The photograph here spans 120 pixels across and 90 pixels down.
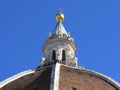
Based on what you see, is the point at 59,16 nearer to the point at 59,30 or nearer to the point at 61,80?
the point at 59,30

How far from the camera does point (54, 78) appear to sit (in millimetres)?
36469

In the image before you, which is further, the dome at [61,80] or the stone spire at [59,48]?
the stone spire at [59,48]

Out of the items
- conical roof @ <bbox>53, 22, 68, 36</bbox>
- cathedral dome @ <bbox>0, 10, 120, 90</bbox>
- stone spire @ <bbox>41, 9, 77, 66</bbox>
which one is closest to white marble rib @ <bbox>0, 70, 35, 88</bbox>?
cathedral dome @ <bbox>0, 10, 120, 90</bbox>

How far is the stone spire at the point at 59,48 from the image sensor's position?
43.4 metres

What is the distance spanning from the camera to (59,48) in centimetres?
4453

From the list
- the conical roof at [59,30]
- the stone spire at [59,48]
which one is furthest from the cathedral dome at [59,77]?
the conical roof at [59,30]

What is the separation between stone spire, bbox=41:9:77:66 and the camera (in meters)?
43.4

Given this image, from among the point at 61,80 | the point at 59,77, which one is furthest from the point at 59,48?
the point at 61,80

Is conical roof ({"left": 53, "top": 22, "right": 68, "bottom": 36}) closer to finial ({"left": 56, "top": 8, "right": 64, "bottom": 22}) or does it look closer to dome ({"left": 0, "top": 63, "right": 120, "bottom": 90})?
finial ({"left": 56, "top": 8, "right": 64, "bottom": 22})

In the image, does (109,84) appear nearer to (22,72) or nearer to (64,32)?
(22,72)

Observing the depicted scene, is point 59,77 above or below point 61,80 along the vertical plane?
above

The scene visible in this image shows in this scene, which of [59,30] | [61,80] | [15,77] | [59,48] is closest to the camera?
[61,80]

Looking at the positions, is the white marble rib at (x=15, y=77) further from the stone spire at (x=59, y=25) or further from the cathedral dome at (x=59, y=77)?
the stone spire at (x=59, y=25)

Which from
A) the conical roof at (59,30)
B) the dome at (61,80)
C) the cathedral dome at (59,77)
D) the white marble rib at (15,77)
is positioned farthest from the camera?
the conical roof at (59,30)
